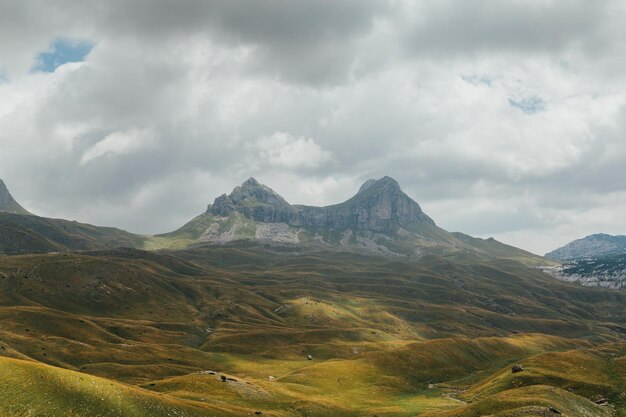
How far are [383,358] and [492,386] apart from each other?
49.0m

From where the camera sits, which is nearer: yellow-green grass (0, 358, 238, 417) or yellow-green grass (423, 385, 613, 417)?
yellow-green grass (0, 358, 238, 417)

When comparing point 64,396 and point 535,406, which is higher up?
point 64,396

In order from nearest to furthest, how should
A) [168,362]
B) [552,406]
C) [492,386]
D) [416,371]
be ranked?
[552,406] → [492,386] → [416,371] → [168,362]

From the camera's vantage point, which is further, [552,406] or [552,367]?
[552,367]

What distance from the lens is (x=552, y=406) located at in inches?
2975

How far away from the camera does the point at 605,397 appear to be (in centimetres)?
9400

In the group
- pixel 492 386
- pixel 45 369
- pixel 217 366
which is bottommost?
pixel 217 366

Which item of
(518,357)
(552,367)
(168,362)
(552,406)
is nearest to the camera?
(552,406)

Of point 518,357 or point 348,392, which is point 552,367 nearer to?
point 348,392

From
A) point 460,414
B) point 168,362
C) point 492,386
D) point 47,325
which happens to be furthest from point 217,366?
point 460,414

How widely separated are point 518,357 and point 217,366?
4432 inches

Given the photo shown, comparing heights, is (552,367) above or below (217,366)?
above

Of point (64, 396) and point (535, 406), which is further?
point (535, 406)

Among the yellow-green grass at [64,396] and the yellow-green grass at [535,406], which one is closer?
the yellow-green grass at [64,396]
